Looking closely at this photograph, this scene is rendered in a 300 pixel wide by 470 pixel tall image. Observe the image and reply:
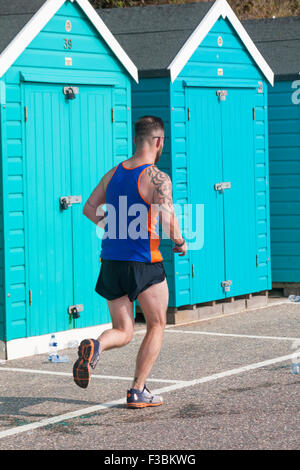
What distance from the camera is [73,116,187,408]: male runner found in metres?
6.44

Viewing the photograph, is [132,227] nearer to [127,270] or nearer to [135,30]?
[127,270]

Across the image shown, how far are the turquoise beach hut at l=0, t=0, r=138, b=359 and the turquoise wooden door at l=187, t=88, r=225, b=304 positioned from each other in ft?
3.23

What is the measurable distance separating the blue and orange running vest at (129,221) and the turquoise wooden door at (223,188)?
150 inches

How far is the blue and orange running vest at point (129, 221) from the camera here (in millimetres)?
6434

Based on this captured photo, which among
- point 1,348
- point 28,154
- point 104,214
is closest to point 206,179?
point 28,154

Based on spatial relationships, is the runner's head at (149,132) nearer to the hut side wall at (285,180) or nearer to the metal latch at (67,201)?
the metal latch at (67,201)

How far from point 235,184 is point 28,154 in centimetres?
305

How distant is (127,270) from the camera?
21.5 ft

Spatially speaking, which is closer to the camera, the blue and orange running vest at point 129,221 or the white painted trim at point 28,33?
the blue and orange running vest at point 129,221

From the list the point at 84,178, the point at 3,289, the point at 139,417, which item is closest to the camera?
the point at 139,417

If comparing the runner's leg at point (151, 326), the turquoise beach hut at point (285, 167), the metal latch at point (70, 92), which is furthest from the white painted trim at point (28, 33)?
the turquoise beach hut at point (285, 167)

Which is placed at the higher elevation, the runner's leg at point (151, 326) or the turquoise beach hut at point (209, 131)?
the turquoise beach hut at point (209, 131)

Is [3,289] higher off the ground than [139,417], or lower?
higher

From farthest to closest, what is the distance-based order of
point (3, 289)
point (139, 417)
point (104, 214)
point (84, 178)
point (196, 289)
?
point (196, 289)
point (84, 178)
point (3, 289)
point (104, 214)
point (139, 417)
